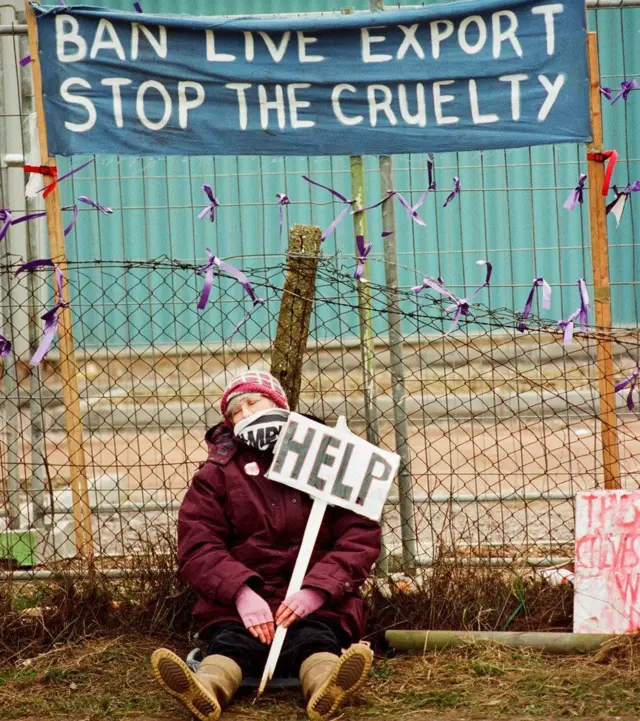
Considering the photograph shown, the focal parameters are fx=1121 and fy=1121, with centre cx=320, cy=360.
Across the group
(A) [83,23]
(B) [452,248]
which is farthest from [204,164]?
(A) [83,23]

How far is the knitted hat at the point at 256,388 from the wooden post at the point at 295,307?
0.93 ft

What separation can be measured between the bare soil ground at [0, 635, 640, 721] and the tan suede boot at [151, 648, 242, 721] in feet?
0.34

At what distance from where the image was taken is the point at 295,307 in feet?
15.3

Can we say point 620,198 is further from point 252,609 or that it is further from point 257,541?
point 252,609

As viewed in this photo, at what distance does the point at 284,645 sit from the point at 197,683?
0.48m

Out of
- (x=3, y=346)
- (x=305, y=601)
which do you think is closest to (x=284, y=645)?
(x=305, y=601)

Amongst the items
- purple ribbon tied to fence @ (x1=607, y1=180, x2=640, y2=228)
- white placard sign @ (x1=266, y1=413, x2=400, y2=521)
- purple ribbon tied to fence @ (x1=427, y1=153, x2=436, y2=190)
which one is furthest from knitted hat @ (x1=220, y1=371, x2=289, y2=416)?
purple ribbon tied to fence @ (x1=607, y1=180, x2=640, y2=228)

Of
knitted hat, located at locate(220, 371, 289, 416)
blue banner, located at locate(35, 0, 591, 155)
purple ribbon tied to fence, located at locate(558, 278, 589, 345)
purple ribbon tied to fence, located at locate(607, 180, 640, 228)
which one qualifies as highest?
blue banner, located at locate(35, 0, 591, 155)

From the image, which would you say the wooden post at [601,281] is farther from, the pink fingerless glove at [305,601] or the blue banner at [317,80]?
the pink fingerless glove at [305,601]

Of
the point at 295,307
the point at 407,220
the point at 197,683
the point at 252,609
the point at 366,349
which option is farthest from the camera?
the point at 407,220

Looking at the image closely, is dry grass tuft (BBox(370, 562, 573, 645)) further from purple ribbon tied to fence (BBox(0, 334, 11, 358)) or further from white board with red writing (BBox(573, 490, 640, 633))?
purple ribbon tied to fence (BBox(0, 334, 11, 358))

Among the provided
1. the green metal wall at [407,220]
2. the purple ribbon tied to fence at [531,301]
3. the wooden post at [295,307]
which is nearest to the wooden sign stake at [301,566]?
the wooden post at [295,307]

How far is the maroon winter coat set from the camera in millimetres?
4090

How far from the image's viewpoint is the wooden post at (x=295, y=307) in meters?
4.63
